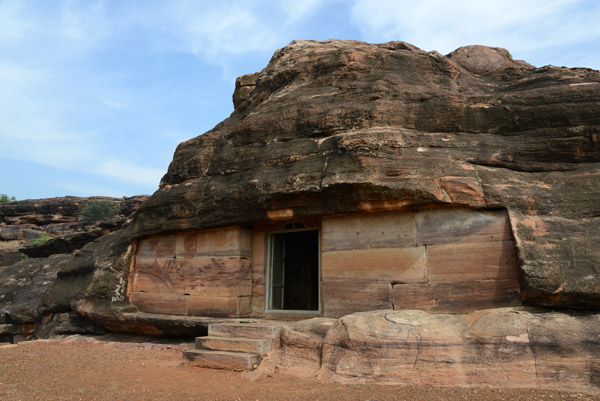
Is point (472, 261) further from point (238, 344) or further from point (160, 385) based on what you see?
point (160, 385)

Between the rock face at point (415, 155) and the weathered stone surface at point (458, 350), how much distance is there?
0.55 metres

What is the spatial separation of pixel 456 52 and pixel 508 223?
17.7 ft

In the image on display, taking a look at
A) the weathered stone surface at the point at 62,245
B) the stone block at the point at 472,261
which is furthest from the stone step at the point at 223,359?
the weathered stone surface at the point at 62,245

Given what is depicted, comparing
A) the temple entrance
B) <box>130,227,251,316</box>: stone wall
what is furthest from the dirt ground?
the temple entrance

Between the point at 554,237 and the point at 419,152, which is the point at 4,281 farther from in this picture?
the point at 554,237

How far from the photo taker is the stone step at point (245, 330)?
5768 mm

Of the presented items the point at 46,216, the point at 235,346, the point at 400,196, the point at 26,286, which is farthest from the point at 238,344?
the point at 46,216

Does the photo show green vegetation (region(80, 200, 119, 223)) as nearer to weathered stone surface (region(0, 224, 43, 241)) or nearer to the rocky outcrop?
the rocky outcrop

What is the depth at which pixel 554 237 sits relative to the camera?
5242 millimetres

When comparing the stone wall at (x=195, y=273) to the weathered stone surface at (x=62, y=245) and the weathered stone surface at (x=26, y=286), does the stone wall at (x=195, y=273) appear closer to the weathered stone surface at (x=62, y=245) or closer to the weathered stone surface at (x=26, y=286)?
the weathered stone surface at (x=26, y=286)

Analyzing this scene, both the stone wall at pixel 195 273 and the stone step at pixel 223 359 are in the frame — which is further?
the stone wall at pixel 195 273

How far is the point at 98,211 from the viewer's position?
1137 inches

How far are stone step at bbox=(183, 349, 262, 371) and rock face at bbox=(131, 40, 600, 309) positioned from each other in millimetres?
2406

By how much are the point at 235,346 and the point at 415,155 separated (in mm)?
3704
